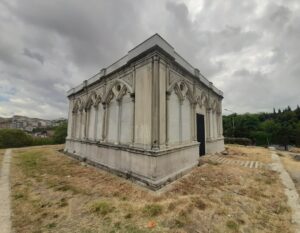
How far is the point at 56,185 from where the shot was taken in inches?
270

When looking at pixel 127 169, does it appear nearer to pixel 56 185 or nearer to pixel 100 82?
pixel 56 185

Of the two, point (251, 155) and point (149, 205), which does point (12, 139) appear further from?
point (251, 155)

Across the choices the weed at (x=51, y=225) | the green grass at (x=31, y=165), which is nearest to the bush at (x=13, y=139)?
the green grass at (x=31, y=165)

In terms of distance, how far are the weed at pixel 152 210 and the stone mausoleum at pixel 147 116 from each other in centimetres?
126

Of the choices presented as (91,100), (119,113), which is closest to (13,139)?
(91,100)

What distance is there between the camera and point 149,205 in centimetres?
502

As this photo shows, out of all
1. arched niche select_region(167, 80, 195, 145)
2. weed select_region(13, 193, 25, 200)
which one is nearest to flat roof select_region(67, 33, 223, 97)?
arched niche select_region(167, 80, 195, 145)

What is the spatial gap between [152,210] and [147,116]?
3.71m

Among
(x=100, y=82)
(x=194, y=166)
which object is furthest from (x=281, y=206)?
(x=100, y=82)

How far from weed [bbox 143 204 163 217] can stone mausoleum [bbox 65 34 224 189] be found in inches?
49.7

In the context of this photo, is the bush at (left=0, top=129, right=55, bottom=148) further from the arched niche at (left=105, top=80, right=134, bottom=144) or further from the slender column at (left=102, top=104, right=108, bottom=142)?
the arched niche at (left=105, top=80, right=134, bottom=144)

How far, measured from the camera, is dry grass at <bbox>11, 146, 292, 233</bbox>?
13.3ft

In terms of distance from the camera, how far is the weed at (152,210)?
15.0ft

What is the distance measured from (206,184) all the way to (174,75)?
5.55 m
